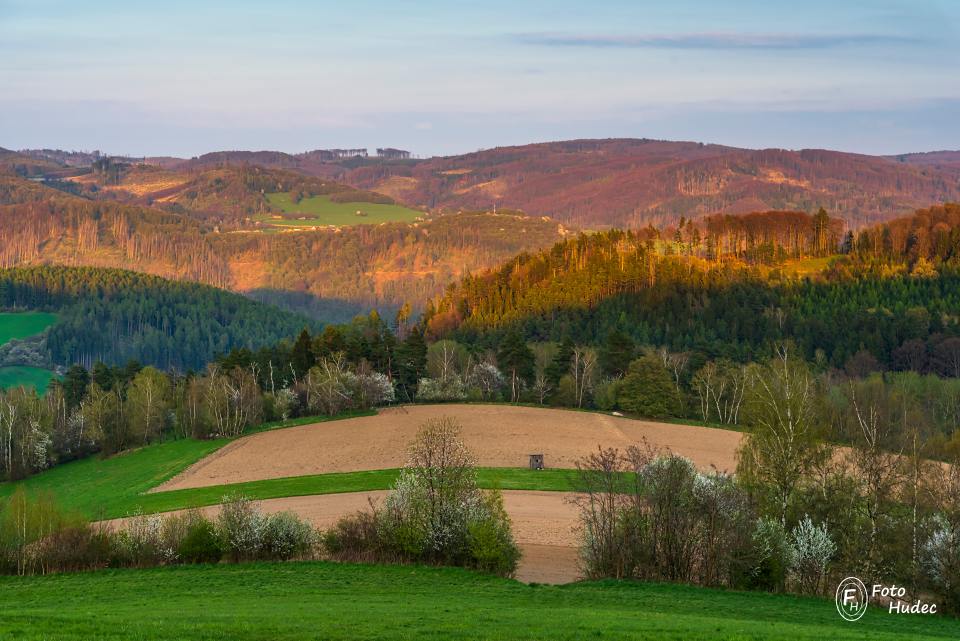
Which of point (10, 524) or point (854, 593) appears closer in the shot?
point (854, 593)

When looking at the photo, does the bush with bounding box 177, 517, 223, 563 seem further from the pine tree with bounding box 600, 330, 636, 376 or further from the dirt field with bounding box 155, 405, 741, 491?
the pine tree with bounding box 600, 330, 636, 376

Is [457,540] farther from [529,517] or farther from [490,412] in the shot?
[490,412]

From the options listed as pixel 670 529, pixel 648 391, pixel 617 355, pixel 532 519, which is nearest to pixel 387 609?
pixel 670 529

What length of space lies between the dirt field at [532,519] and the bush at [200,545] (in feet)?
25.7

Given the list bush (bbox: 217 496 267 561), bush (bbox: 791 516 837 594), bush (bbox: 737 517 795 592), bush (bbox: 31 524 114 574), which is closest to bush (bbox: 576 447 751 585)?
bush (bbox: 737 517 795 592)

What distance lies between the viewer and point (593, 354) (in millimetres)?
115250

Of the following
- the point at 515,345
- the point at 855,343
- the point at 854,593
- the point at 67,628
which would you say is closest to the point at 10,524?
the point at 67,628

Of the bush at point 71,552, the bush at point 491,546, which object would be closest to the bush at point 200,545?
the bush at point 71,552

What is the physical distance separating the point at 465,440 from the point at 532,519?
26.4m

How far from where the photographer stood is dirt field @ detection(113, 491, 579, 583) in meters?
49.8

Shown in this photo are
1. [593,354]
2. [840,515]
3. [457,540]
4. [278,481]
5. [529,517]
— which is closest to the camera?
[840,515]

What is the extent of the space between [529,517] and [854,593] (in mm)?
23720

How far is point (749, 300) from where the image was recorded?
540 ft

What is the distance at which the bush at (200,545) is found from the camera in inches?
1885
